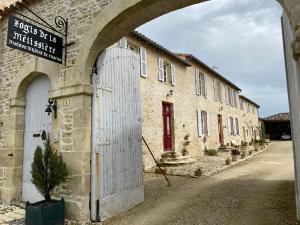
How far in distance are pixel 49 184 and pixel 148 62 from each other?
22.6 ft

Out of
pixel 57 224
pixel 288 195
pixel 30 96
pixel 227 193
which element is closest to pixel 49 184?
pixel 57 224

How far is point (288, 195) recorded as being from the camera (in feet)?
19.6

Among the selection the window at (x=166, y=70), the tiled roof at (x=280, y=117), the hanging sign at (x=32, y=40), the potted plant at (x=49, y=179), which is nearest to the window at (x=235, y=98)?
the window at (x=166, y=70)

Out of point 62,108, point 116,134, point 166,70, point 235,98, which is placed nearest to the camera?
point 62,108

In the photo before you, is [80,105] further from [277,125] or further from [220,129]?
[277,125]

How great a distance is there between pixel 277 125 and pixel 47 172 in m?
34.4

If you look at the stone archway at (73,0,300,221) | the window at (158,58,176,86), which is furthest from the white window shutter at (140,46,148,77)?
the stone archway at (73,0,300,221)

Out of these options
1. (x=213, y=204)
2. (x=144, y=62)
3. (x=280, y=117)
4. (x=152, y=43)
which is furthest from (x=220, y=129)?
(x=280, y=117)

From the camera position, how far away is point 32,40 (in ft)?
15.3

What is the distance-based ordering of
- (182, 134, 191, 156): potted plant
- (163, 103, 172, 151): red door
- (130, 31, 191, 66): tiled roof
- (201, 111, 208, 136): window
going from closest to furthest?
(130, 31, 191, 66): tiled roof, (163, 103, 172, 151): red door, (182, 134, 191, 156): potted plant, (201, 111, 208, 136): window

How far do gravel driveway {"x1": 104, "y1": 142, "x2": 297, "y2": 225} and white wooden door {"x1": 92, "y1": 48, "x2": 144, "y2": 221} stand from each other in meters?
0.39

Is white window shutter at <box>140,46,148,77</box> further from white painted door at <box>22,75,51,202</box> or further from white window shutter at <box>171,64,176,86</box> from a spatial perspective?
white painted door at <box>22,75,51,202</box>

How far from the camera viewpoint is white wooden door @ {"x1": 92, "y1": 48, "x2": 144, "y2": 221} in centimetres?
508

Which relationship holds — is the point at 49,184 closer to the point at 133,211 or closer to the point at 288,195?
the point at 133,211
